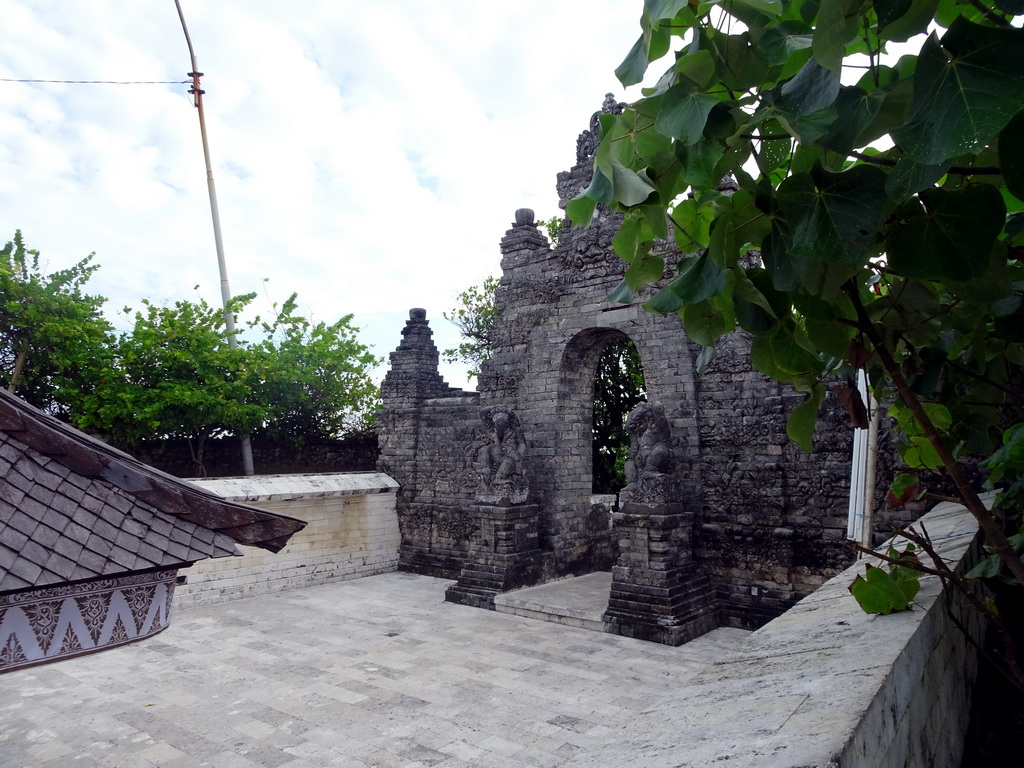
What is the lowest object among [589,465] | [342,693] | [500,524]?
[342,693]

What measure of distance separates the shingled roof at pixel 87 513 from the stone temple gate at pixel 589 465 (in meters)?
5.21

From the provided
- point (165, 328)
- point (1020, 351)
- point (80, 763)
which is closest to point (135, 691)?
point (80, 763)

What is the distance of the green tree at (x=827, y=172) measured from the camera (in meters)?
0.86

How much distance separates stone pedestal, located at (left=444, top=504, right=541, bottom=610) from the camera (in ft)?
27.1

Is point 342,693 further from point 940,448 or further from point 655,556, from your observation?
point 940,448

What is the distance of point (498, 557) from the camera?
839 centimetres

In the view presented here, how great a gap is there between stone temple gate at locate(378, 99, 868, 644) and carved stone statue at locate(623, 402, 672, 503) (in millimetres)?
20

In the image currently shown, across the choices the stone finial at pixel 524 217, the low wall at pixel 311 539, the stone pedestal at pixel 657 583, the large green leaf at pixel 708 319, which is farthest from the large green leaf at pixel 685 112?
the stone finial at pixel 524 217

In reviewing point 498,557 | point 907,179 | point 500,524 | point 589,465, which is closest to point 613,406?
point 589,465

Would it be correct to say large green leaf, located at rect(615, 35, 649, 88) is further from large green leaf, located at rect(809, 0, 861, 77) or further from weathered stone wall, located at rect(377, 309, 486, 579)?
weathered stone wall, located at rect(377, 309, 486, 579)

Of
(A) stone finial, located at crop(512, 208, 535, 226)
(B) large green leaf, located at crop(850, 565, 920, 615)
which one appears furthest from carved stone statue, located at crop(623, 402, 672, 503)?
(B) large green leaf, located at crop(850, 565, 920, 615)

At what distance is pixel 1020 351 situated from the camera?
5.30 feet

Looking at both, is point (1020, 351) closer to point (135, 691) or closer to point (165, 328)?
point (135, 691)

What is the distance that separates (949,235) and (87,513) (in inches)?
89.3
